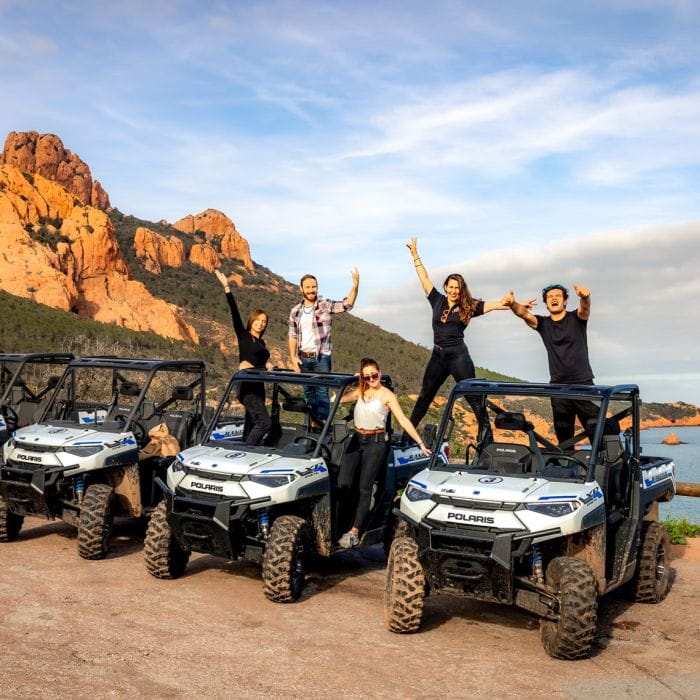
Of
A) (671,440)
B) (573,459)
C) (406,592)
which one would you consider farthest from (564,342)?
(671,440)

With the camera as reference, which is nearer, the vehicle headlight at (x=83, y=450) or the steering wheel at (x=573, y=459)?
the steering wheel at (x=573, y=459)

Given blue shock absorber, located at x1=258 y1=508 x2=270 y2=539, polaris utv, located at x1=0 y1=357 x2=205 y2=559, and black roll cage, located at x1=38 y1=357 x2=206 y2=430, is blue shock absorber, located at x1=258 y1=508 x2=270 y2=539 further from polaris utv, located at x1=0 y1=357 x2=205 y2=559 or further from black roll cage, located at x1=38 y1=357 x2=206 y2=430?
black roll cage, located at x1=38 y1=357 x2=206 y2=430

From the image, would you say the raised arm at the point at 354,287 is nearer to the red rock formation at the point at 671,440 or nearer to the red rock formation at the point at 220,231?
the red rock formation at the point at 671,440

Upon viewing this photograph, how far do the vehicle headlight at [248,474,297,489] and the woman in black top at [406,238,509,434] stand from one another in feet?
8.66

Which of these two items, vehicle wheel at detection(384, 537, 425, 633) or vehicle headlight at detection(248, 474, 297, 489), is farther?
vehicle headlight at detection(248, 474, 297, 489)

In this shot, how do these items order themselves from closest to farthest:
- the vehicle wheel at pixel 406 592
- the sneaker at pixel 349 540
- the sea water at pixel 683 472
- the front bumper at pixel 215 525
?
the vehicle wheel at pixel 406 592
the front bumper at pixel 215 525
the sneaker at pixel 349 540
the sea water at pixel 683 472

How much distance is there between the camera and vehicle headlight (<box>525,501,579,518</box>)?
21.1 ft

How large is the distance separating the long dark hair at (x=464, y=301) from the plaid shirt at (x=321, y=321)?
154 centimetres

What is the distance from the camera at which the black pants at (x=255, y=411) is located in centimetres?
933

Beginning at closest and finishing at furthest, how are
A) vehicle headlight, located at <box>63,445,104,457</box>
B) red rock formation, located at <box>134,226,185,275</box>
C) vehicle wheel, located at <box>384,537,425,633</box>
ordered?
vehicle wheel, located at <box>384,537,425,633</box>, vehicle headlight, located at <box>63,445,104,457</box>, red rock formation, located at <box>134,226,185,275</box>

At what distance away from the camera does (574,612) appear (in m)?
6.12

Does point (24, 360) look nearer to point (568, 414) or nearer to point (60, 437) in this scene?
point (60, 437)

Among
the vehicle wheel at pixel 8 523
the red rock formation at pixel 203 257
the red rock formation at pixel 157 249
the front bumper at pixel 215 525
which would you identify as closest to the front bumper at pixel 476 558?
the front bumper at pixel 215 525

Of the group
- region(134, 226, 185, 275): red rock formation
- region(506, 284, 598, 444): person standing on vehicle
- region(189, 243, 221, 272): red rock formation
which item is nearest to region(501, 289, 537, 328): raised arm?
region(506, 284, 598, 444): person standing on vehicle
